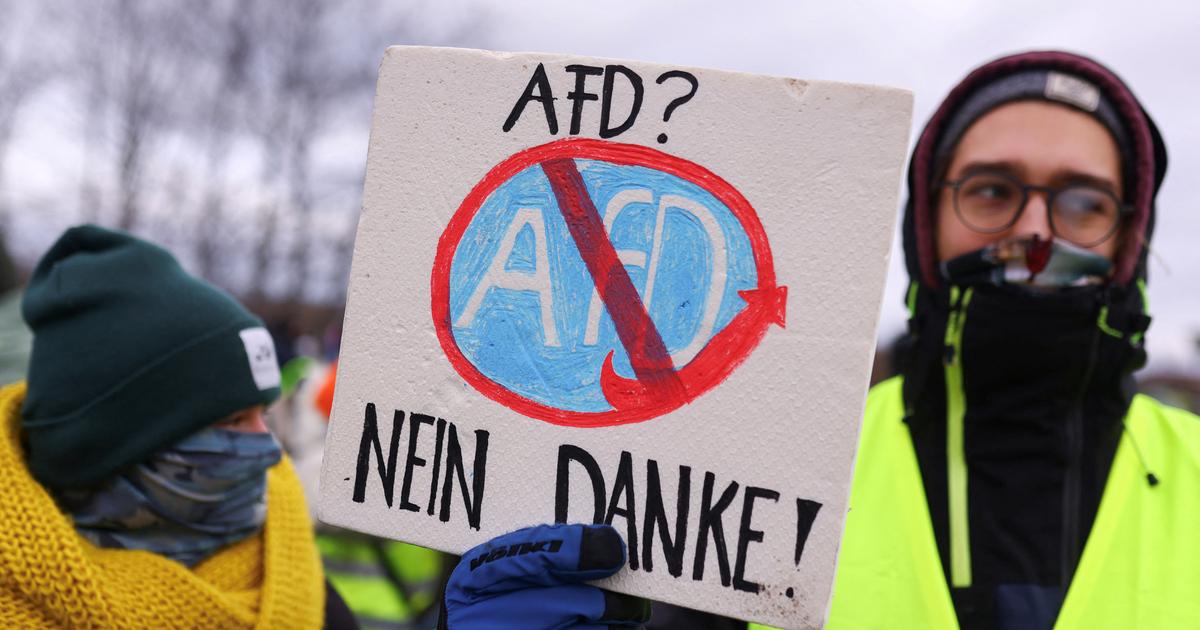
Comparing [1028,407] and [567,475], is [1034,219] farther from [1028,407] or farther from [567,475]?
[567,475]

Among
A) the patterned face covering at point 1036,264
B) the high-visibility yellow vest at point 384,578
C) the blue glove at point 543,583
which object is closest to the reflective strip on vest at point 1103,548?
the patterned face covering at point 1036,264

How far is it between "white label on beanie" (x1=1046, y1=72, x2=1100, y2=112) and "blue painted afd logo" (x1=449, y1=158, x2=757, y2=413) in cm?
88

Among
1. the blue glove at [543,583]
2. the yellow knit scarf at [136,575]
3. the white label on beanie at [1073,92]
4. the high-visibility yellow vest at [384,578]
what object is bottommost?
the high-visibility yellow vest at [384,578]

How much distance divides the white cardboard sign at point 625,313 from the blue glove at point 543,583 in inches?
1.4

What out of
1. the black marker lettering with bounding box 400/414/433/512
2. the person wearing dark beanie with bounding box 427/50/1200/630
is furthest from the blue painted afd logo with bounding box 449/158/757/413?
the person wearing dark beanie with bounding box 427/50/1200/630

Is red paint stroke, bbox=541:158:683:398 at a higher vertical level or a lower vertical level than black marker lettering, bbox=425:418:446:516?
higher

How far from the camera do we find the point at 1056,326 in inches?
59.7

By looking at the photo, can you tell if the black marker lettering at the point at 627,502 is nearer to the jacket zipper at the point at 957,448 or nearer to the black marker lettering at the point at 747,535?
the black marker lettering at the point at 747,535

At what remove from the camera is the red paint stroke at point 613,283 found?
1.15 m

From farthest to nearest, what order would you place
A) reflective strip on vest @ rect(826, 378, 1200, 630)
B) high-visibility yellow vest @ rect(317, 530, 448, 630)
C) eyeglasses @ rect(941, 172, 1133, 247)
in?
high-visibility yellow vest @ rect(317, 530, 448, 630) < eyeglasses @ rect(941, 172, 1133, 247) < reflective strip on vest @ rect(826, 378, 1200, 630)

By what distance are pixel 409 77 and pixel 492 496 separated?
630mm

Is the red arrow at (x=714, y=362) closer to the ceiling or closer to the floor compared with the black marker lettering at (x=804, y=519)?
closer to the ceiling

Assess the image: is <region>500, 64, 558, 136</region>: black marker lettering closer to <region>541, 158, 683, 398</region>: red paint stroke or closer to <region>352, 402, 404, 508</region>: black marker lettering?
<region>541, 158, 683, 398</region>: red paint stroke

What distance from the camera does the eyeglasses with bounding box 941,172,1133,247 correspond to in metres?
1.56
